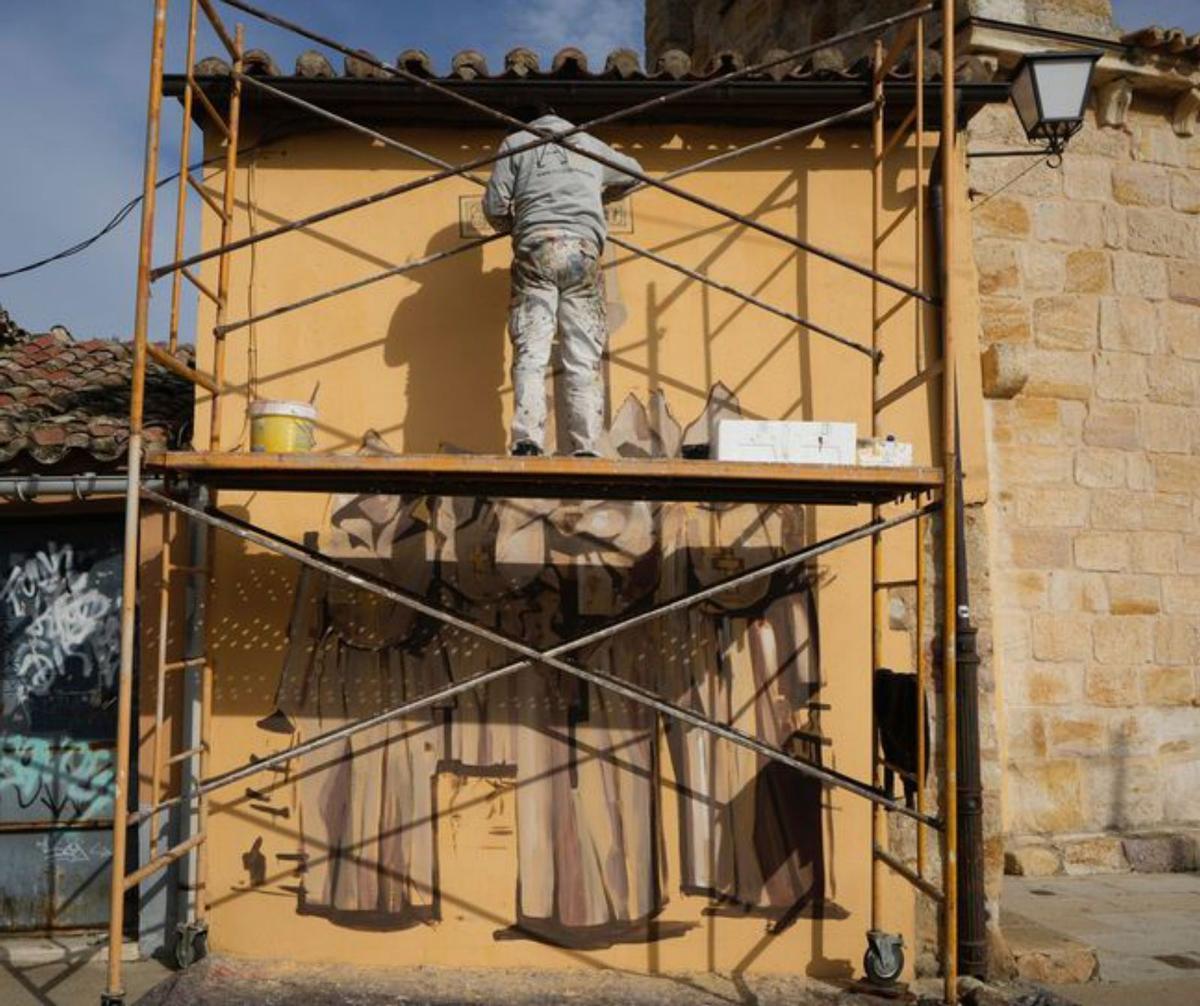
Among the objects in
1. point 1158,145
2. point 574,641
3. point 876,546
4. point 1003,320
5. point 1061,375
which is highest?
point 1158,145

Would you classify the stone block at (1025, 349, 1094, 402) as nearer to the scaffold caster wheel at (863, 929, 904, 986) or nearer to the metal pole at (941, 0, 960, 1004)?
the metal pole at (941, 0, 960, 1004)

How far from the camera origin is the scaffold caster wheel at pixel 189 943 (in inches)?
200

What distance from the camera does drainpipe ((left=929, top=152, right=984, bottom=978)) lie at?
16.5ft

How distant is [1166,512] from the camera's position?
7.74 metres

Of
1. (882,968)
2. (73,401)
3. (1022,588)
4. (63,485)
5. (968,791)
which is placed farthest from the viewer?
(1022,588)

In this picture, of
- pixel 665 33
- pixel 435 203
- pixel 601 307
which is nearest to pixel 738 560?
pixel 601 307

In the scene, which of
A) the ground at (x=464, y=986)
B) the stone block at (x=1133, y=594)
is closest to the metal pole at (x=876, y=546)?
the ground at (x=464, y=986)

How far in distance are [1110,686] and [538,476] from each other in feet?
16.2

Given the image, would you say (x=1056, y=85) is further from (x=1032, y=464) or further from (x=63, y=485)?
(x=63, y=485)

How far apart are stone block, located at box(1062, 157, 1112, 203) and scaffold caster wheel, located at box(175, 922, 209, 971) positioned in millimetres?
6990

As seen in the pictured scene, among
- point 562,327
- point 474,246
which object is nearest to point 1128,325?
point 562,327

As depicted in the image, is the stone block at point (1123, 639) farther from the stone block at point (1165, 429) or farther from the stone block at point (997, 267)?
the stone block at point (997, 267)

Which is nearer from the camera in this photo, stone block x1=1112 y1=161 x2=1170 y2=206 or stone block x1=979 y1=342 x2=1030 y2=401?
stone block x1=979 y1=342 x2=1030 y2=401

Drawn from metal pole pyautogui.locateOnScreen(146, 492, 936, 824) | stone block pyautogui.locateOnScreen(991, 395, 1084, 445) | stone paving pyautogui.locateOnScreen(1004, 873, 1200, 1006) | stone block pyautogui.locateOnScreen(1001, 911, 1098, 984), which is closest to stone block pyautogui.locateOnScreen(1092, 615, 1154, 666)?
stone block pyautogui.locateOnScreen(991, 395, 1084, 445)
